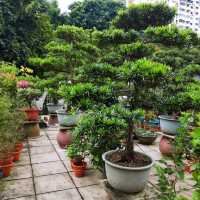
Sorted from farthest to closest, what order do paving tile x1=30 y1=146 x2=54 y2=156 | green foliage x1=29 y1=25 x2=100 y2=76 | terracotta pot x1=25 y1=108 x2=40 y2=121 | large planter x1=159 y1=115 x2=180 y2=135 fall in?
terracotta pot x1=25 y1=108 x2=40 y2=121 < green foliage x1=29 y1=25 x2=100 y2=76 < paving tile x1=30 y1=146 x2=54 y2=156 < large planter x1=159 y1=115 x2=180 y2=135

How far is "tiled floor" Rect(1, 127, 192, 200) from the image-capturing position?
2.49 metres

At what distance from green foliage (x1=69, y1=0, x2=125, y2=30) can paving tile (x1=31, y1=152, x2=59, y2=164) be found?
9.24 metres

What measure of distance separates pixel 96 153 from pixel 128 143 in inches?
16.8

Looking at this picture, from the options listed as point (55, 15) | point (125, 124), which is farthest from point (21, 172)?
point (55, 15)

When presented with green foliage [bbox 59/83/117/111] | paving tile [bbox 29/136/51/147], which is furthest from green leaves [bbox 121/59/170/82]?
paving tile [bbox 29/136/51/147]

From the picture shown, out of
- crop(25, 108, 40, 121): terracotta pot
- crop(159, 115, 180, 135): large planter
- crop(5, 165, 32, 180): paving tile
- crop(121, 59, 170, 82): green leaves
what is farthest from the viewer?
crop(25, 108, 40, 121): terracotta pot

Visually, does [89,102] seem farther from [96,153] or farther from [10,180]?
[10,180]

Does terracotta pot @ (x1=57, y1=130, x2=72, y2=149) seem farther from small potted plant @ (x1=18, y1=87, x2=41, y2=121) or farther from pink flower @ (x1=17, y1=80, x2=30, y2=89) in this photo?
pink flower @ (x1=17, y1=80, x2=30, y2=89)

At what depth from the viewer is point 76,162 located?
9.99 ft

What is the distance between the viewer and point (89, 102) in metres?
2.59

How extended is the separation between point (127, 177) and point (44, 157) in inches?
65.8

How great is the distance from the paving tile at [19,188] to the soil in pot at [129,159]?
0.96m

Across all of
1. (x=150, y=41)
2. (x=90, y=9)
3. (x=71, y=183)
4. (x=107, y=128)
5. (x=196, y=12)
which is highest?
→ (x=196, y=12)

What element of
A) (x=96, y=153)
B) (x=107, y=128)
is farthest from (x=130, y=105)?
(x=96, y=153)
